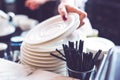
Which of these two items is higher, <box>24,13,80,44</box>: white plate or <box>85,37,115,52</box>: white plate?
<box>24,13,80,44</box>: white plate

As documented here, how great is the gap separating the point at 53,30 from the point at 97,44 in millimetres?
249

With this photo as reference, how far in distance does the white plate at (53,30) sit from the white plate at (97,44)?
0.54 feet

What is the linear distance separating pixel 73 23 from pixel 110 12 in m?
1.95

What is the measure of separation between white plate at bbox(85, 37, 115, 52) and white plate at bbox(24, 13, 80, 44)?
17cm

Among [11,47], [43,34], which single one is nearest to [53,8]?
[11,47]

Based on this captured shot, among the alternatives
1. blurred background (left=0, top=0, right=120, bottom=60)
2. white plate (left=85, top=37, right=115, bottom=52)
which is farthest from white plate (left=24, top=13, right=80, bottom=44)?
blurred background (left=0, top=0, right=120, bottom=60)

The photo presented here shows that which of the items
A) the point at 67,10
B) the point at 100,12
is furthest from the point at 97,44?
the point at 100,12

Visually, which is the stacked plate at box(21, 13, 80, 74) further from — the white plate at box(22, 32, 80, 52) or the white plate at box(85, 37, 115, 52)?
the white plate at box(85, 37, 115, 52)

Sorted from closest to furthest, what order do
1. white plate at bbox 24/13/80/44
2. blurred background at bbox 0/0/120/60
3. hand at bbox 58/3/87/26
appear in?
1. white plate at bbox 24/13/80/44
2. hand at bbox 58/3/87/26
3. blurred background at bbox 0/0/120/60

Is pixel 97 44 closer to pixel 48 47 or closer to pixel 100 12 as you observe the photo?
pixel 48 47

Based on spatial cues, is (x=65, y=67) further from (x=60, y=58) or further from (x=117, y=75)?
(x=117, y=75)

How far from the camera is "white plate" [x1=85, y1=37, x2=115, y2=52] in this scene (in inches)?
40.5

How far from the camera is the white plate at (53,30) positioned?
0.87m

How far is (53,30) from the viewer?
984 millimetres
